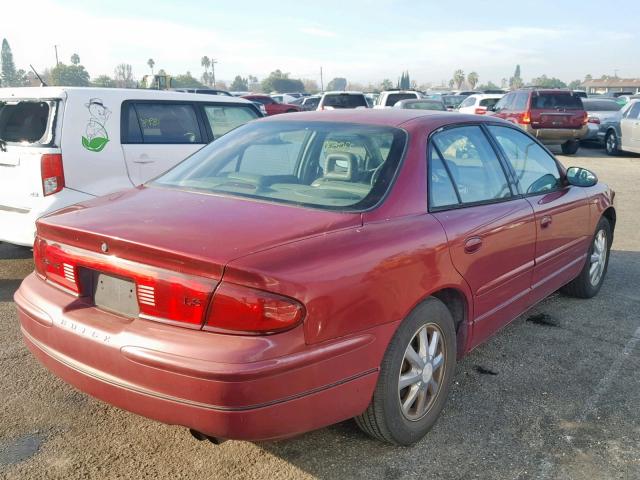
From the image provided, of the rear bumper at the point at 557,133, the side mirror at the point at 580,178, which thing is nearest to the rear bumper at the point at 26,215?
the side mirror at the point at 580,178

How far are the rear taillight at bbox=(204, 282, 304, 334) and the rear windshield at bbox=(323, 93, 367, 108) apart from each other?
1876cm

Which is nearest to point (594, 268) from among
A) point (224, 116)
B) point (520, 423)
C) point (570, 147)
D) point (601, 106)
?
point (520, 423)

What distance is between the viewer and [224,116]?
6902 millimetres

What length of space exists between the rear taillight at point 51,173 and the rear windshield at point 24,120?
29 cm

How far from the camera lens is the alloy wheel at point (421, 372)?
2811 mm

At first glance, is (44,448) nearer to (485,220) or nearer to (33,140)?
(485,220)

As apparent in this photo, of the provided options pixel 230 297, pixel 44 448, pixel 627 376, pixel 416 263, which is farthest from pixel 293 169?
pixel 627 376

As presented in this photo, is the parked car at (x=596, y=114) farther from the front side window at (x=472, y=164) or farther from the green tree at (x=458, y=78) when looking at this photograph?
the green tree at (x=458, y=78)

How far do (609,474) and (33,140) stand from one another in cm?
490

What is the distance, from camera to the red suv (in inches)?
648

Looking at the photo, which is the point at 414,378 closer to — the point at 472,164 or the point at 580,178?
the point at 472,164

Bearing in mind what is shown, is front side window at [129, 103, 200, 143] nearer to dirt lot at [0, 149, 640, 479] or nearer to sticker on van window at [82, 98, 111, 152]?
sticker on van window at [82, 98, 111, 152]

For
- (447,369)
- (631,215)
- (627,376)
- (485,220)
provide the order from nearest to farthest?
(447,369) < (485,220) < (627,376) < (631,215)

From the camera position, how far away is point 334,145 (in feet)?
11.0
